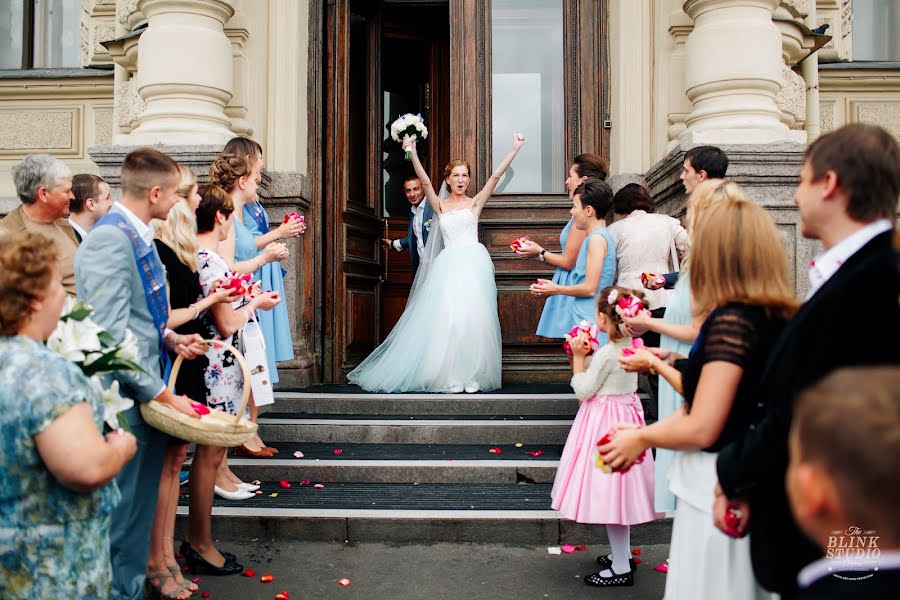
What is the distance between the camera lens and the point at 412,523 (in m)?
4.23

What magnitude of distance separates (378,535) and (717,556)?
2.48 meters

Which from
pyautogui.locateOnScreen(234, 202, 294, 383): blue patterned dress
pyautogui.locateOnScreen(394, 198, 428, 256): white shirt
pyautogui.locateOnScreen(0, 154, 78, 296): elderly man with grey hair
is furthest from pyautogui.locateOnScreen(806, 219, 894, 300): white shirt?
pyautogui.locateOnScreen(394, 198, 428, 256): white shirt

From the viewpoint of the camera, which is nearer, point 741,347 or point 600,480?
point 741,347

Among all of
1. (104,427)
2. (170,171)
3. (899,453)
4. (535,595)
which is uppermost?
(170,171)

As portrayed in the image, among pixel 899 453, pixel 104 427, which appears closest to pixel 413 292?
pixel 104 427

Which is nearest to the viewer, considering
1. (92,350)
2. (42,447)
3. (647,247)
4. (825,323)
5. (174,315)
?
(825,323)

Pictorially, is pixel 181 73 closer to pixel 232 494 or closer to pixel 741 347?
pixel 232 494

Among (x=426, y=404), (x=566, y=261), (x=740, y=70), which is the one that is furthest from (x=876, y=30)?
(x=426, y=404)

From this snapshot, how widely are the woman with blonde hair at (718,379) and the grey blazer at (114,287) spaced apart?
1.72 metres

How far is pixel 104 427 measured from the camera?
8.12 ft

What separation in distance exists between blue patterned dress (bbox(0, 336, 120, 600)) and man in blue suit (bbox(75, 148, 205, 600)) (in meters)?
0.72

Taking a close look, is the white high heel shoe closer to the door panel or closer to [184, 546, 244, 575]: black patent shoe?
[184, 546, 244, 575]: black patent shoe

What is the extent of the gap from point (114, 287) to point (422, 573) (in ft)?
6.72

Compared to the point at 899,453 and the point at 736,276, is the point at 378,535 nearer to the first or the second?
the point at 736,276
